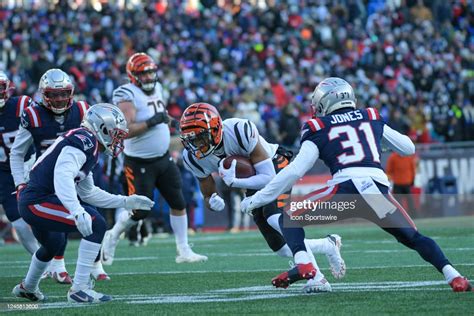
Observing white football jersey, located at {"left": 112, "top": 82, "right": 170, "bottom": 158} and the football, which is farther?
white football jersey, located at {"left": 112, "top": 82, "right": 170, "bottom": 158}

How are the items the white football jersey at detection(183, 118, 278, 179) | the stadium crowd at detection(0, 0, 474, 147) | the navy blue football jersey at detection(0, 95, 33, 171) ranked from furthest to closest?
1. the stadium crowd at detection(0, 0, 474, 147)
2. the navy blue football jersey at detection(0, 95, 33, 171)
3. the white football jersey at detection(183, 118, 278, 179)

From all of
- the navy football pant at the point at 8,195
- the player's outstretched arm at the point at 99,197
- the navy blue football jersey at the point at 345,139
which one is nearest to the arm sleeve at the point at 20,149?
the navy football pant at the point at 8,195

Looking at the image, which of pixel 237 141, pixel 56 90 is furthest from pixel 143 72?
pixel 237 141

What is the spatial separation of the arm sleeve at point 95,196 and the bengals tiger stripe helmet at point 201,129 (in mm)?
662

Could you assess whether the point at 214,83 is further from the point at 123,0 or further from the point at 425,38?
the point at 425,38

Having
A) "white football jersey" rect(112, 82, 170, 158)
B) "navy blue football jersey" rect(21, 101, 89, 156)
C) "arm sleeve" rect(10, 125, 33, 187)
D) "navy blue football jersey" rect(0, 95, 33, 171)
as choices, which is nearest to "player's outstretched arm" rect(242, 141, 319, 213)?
"navy blue football jersey" rect(21, 101, 89, 156)

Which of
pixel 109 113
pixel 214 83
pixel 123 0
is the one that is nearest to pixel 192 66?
pixel 214 83

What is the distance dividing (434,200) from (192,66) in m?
6.66

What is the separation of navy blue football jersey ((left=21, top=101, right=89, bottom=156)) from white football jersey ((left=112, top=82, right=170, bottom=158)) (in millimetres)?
1990

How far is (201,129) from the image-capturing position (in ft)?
24.9

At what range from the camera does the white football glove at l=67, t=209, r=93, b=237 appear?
669 centimetres

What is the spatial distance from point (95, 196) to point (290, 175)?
4.66 feet

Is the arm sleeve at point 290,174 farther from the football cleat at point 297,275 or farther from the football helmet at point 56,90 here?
the football helmet at point 56,90

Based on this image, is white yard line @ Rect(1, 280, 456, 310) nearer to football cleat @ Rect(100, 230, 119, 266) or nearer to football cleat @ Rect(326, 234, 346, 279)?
football cleat @ Rect(326, 234, 346, 279)
